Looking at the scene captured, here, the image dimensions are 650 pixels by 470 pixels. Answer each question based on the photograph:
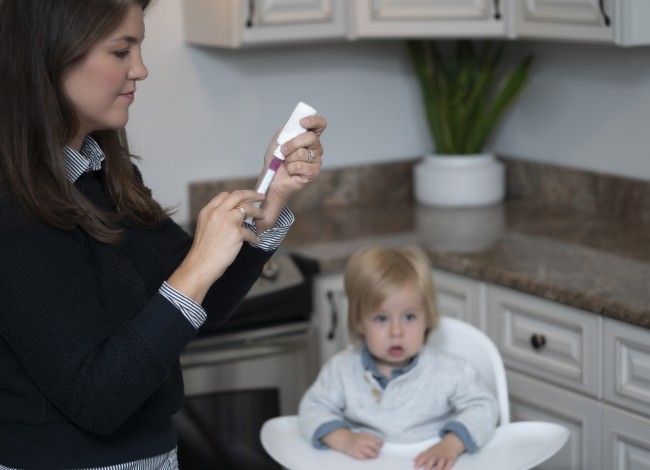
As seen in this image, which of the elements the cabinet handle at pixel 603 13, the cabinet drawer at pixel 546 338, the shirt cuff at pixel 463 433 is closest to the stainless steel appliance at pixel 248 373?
the cabinet drawer at pixel 546 338

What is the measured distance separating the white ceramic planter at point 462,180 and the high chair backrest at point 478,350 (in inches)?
43.5

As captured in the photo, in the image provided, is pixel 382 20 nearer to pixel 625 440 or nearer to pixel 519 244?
pixel 519 244

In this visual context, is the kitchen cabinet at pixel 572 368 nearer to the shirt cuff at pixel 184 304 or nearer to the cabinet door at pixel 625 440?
the cabinet door at pixel 625 440

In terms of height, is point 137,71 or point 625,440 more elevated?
point 137,71

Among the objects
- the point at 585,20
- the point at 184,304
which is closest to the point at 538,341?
the point at 585,20

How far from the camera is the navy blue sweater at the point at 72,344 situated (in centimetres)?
131

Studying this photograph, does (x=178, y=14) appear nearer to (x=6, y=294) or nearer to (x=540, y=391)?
(x=540, y=391)

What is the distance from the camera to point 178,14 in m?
3.16

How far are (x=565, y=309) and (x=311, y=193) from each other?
1217 mm

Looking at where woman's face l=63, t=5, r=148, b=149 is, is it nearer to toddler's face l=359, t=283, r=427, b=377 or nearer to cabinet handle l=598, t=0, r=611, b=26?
toddler's face l=359, t=283, r=427, b=377

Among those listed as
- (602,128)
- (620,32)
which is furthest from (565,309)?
(602,128)

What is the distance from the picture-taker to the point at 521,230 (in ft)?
9.96

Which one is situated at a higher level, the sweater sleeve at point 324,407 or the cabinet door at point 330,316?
the sweater sleeve at point 324,407

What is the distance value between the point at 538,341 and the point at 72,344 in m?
1.47
